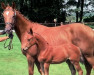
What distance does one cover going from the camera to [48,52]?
4.20 metres

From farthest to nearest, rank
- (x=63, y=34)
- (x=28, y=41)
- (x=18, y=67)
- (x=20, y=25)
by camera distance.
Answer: (x=18, y=67) < (x=63, y=34) < (x=20, y=25) < (x=28, y=41)

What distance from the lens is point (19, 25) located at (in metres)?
4.54

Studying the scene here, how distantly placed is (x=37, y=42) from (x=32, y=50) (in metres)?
0.24

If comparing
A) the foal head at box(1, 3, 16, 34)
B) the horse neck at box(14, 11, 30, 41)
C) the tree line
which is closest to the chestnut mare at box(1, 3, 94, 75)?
the horse neck at box(14, 11, 30, 41)

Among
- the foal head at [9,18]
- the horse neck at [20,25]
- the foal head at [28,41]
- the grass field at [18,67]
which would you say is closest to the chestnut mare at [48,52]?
the foal head at [28,41]

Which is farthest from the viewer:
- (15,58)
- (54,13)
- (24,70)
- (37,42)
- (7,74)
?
(54,13)

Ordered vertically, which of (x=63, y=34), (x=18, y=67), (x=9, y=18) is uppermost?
(x=9, y=18)

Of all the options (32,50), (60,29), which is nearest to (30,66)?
(32,50)

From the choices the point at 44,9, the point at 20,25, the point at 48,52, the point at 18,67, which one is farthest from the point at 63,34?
the point at 44,9

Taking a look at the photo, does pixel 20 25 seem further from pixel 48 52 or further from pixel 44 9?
pixel 44 9

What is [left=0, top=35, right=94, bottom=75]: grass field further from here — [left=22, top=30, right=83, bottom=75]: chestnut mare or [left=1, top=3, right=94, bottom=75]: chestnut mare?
[left=22, top=30, right=83, bottom=75]: chestnut mare

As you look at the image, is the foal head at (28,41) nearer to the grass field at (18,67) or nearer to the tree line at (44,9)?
the grass field at (18,67)

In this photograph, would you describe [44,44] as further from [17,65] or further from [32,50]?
[17,65]

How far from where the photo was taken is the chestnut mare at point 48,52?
4.12 m
